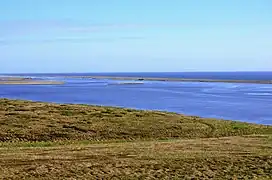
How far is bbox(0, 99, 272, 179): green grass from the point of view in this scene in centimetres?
A: 1703

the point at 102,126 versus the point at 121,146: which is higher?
the point at 121,146

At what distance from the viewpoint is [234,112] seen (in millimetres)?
52000

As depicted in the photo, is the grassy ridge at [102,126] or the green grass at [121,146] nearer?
the green grass at [121,146]

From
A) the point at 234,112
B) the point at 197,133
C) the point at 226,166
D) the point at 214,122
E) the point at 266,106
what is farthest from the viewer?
the point at 266,106

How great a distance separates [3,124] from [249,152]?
58.7ft

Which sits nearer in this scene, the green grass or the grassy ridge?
the green grass

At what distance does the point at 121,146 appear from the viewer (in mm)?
23812

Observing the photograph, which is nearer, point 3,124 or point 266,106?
point 3,124

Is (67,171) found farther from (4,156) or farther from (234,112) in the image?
(234,112)

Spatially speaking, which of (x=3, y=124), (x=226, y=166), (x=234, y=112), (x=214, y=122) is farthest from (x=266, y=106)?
(x=226, y=166)

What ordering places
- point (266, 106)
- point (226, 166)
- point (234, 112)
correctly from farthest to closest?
A: point (266, 106) → point (234, 112) → point (226, 166)

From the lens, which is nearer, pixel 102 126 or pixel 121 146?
pixel 121 146

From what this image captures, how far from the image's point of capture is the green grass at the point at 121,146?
17.0m

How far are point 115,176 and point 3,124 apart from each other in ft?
57.8
